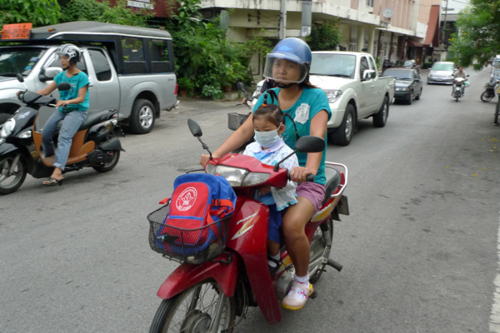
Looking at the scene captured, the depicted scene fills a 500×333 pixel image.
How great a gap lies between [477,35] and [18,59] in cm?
990

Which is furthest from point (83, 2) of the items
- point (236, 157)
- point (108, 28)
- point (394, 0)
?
point (394, 0)

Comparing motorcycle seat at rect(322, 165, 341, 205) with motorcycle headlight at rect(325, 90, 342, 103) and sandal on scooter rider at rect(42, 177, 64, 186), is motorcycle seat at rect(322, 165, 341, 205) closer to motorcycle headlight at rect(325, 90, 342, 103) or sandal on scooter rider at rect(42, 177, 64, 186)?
sandal on scooter rider at rect(42, 177, 64, 186)

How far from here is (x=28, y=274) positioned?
384 cm

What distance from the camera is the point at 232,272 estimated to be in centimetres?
256

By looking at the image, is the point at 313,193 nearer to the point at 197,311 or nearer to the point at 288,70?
the point at 288,70

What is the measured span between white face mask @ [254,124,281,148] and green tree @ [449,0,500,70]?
9.12 meters

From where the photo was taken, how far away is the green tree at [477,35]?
33.4ft

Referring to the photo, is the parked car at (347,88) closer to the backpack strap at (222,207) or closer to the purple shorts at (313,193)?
the purple shorts at (313,193)

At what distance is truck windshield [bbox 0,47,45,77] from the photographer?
8.44 m

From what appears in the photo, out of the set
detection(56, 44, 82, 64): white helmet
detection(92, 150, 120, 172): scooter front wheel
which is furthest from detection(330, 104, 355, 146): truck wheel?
detection(56, 44, 82, 64): white helmet

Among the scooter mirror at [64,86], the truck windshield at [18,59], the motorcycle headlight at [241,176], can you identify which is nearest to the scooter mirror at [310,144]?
the motorcycle headlight at [241,176]

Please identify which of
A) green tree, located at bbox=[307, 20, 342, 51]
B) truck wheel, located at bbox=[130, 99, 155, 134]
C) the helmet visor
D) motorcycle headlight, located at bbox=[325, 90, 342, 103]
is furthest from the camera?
green tree, located at bbox=[307, 20, 342, 51]

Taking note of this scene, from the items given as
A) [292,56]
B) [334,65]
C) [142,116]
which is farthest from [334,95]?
[292,56]

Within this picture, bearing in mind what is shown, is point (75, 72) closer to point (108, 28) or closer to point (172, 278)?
point (108, 28)
